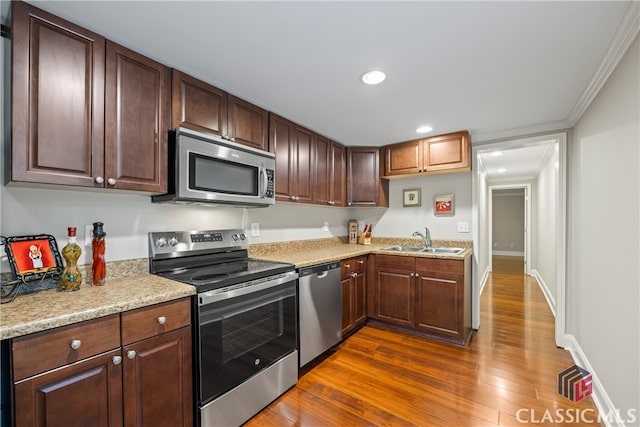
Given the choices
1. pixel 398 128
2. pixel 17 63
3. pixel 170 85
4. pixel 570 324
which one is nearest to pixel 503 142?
pixel 398 128

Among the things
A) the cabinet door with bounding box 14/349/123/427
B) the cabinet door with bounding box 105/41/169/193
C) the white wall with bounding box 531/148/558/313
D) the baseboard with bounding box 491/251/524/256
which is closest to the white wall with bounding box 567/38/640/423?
the white wall with bounding box 531/148/558/313

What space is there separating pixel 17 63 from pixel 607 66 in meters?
3.05

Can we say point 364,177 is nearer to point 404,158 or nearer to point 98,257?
point 404,158

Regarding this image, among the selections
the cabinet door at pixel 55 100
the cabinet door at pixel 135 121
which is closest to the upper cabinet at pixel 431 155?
the cabinet door at pixel 135 121

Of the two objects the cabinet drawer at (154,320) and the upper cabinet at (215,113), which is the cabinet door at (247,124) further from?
the cabinet drawer at (154,320)

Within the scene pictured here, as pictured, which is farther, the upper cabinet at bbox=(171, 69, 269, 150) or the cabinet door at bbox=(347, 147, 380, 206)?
the cabinet door at bbox=(347, 147, 380, 206)

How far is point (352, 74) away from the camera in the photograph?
1813 mm

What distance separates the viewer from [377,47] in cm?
153

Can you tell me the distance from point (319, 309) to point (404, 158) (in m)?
2.01

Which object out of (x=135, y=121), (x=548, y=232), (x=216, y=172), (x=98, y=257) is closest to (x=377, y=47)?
(x=216, y=172)

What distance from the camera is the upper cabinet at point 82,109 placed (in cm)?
121

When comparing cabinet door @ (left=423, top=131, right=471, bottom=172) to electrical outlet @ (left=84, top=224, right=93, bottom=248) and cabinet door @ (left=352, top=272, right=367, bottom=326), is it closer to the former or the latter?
cabinet door @ (left=352, top=272, right=367, bottom=326)

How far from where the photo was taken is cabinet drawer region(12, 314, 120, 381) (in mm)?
977

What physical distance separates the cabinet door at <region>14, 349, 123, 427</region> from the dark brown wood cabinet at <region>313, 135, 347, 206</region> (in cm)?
211
